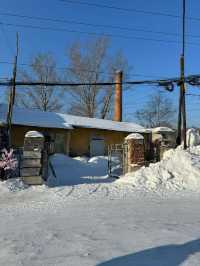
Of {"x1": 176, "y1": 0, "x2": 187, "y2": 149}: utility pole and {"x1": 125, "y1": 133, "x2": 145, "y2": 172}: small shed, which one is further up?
{"x1": 176, "y1": 0, "x2": 187, "y2": 149}: utility pole

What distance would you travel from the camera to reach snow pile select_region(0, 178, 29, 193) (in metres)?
10.6

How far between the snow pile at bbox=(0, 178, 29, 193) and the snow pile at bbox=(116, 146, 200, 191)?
11.3ft

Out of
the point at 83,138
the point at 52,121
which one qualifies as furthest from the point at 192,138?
the point at 52,121

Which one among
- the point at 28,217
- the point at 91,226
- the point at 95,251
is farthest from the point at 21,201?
the point at 95,251

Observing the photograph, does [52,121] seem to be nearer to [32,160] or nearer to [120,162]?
[120,162]

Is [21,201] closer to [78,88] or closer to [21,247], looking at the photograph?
[21,247]

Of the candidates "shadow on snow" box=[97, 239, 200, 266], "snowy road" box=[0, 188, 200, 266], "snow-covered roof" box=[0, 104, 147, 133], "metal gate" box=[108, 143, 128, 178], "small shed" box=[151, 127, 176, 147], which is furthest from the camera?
"snow-covered roof" box=[0, 104, 147, 133]

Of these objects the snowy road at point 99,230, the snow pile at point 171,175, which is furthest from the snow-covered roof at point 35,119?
the snowy road at point 99,230

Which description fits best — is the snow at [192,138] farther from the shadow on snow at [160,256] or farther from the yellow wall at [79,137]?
the yellow wall at [79,137]

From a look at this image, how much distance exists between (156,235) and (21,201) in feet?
16.8

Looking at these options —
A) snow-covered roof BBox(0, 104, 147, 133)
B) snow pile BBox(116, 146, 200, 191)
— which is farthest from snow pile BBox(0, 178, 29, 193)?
snow-covered roof BBox(0, 104, 147, 133)

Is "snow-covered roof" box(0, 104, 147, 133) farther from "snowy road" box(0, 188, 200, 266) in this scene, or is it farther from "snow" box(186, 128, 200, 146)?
"snowy road" box(0, 188, 200, 266)

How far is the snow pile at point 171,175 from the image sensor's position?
11.3 meters

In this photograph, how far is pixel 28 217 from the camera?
292 inches
